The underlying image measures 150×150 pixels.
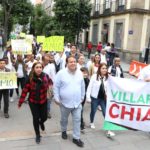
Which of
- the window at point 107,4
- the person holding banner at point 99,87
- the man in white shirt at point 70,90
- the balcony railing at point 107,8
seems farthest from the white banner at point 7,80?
the window at point 107,4

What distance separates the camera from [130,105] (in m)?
6.08

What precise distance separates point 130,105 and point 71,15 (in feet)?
83.2

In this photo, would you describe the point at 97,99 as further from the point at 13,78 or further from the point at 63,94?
the point at 13,78

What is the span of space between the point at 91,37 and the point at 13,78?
29.2m

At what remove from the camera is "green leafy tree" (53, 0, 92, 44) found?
30.4 meters

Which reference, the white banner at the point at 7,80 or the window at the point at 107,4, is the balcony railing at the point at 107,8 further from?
the white banner at the point at 7,80

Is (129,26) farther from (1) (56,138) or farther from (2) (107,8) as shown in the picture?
(1) (56,138)

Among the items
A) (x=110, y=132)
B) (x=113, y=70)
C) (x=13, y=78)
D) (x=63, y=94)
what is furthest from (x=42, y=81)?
(x=113, y=70)

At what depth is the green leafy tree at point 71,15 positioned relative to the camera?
30.4 metres

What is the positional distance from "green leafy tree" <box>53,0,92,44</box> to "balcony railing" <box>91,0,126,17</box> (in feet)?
5.57

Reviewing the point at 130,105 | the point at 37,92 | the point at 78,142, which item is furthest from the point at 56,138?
the point at 130,105

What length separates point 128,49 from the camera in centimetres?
2611

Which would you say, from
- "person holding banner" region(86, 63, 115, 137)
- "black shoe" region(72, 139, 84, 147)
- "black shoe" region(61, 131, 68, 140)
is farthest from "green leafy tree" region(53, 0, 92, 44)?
"black shoe" region(72, 139, 84, 147)

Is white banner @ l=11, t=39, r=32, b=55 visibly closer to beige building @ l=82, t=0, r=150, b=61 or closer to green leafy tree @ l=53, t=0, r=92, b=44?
beige building @ l=82, t=0, r=150, b=61
